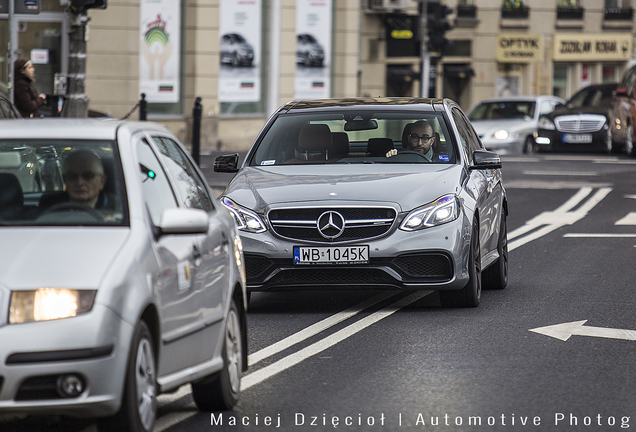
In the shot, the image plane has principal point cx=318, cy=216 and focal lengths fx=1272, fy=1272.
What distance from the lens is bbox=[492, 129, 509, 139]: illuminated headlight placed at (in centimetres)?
2872

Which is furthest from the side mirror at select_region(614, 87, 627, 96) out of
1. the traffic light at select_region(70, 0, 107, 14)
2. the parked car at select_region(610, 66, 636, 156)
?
the traffic light at select_region(70, 0, 107, 14)

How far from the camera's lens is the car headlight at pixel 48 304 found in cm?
455

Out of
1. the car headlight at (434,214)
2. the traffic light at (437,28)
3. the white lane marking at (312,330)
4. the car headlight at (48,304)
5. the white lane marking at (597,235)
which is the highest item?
the traffic light at (437,28)

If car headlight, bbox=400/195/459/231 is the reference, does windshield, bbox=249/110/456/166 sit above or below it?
above

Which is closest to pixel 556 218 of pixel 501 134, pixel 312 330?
pixel 312 330

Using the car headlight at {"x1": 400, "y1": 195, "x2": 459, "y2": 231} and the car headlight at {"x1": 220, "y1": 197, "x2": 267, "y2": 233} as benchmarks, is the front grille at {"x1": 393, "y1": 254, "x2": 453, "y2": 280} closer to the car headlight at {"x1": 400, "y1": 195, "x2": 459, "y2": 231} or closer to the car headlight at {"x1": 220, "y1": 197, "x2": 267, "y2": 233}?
the car headlight at {"x1": 400, "y1": 195, "x2": 459, "y2": 231}

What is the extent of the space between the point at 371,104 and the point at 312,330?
265 cm

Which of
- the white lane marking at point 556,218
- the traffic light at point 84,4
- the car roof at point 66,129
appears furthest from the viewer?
the white lane marking at point 556,218

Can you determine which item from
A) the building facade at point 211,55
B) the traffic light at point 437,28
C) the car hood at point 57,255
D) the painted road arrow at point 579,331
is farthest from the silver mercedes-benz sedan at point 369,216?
the traffic light at point 437,28

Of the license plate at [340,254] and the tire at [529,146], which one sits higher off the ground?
the license plate at [340,254]

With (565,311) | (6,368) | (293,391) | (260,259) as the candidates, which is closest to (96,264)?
(6,368)

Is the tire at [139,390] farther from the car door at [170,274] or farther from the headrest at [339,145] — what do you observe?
the headrest at [339,145]

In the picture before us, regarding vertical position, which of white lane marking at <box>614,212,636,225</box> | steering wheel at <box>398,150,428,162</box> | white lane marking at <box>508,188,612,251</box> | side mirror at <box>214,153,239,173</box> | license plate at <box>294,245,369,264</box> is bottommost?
white lane marking at <box>508,188,612,251</box>

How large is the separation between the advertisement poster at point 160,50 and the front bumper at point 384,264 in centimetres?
2251
